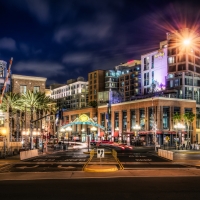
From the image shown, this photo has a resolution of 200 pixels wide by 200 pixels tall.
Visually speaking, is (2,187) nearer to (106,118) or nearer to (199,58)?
(106,118)

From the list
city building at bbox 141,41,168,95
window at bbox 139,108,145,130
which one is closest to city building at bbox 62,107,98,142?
city building at bbox 141,41,168,95

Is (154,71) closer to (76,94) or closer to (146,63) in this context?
(146,63)

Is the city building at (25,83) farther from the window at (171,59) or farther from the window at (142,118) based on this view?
the window at (171,59)

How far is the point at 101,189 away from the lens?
16.5m

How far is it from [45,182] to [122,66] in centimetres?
16087

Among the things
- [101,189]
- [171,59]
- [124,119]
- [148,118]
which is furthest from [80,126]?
[101,189]

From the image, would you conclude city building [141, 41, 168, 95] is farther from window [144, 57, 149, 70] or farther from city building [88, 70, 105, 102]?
city building [88, 70, 105, 102]

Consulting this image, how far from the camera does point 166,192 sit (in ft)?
50.5

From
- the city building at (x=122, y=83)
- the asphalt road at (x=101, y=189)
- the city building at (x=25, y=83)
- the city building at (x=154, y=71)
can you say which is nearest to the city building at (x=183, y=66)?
the city building at (x=154, y=71)

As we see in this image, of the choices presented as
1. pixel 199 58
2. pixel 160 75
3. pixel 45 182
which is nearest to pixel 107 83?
pixel 160 75

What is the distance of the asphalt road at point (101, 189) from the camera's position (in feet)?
47.0

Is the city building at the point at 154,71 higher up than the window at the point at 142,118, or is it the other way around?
the city building at the point at 154,71

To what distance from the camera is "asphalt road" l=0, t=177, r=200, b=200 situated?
47.0ft

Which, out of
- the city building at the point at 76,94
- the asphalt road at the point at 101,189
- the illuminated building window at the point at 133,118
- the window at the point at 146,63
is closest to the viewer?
the asphalt road at the point at 101,189
